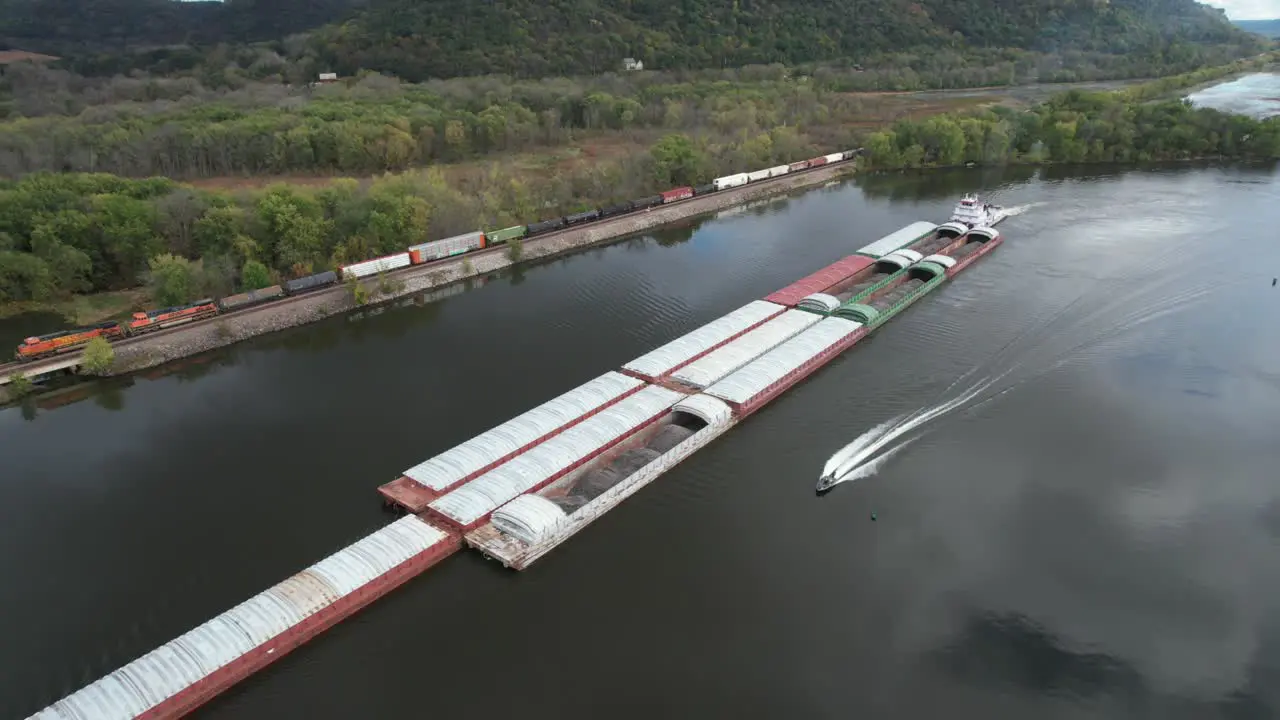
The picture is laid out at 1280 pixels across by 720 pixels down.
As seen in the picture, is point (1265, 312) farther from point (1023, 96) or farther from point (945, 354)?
point (1023, 96)

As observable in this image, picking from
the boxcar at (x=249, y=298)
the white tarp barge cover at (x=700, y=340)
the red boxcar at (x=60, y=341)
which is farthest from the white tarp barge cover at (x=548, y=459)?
the red boxcar at (x=60, y=341)

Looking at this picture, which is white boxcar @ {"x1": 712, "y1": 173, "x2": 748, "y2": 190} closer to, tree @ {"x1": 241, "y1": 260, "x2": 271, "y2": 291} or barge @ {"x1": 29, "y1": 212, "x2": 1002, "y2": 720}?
barge @ {"x1": 29, "y1": 212, "x2": 1002, "y2": 720}

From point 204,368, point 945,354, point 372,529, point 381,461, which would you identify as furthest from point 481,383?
point 945,354

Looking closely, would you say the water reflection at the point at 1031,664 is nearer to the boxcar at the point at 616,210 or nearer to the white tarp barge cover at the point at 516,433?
the white tarp barge cover at the point at 516,433

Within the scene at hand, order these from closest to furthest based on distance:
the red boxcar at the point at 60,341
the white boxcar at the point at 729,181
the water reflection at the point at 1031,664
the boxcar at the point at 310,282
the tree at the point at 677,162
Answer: the water reflection at the point at 1031,664, the red boxcar at the point at 60,341, the boxcar at the point at 310,282, the tree at the point at 677,162, the white boxcar at the point at 729,181

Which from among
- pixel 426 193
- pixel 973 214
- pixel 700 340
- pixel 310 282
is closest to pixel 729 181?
pixel 973 214

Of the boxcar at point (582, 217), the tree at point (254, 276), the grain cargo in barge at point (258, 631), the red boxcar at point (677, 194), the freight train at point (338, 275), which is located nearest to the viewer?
the grain cargo in barge at point (258, 631)
